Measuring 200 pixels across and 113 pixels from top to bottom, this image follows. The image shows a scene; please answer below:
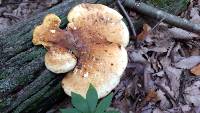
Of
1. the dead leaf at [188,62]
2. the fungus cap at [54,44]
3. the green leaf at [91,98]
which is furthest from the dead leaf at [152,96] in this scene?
the green leaf at [91,98]

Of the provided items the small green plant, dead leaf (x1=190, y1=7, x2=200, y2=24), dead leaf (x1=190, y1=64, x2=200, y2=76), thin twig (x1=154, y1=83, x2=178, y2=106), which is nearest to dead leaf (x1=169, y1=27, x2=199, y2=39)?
dead leaf (x1=190, y1=7, x2=200, y2=24)

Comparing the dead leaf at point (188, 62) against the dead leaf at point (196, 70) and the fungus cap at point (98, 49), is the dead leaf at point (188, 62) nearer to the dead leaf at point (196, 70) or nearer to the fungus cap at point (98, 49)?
the dead leaf at point (196, 70)

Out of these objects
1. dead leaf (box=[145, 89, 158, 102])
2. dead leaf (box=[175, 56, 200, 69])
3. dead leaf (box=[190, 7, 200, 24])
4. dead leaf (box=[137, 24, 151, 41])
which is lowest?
dead leaf (box=[145, 89, 158, 102])

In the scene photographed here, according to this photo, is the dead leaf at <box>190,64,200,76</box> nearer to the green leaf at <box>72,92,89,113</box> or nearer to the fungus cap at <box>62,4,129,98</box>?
the fungus cap at <box>62,4,129,98</box>

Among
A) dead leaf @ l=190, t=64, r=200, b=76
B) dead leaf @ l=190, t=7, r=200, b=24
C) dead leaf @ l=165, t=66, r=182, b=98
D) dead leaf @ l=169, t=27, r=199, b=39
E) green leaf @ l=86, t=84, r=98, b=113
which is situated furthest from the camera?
dead leaf @ l=190, t=7, r=200, b=24

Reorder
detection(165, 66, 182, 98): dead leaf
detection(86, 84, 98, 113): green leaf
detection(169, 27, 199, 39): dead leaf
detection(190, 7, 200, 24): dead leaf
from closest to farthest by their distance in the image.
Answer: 1. detection(86, 84, 98, 113): green leaf
2. detection(165, 66, 182, 98): dead leaf
3. detection(169, 27, 199, 39): dead leaf
4. detection(190, 7, 200, 24): dead leaf

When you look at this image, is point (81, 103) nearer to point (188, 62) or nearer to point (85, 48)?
point (85, 48)

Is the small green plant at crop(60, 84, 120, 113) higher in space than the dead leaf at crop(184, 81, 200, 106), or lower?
higher

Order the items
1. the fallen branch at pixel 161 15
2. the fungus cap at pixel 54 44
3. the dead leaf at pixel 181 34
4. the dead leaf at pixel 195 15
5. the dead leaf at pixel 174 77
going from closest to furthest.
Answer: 1. the fungus cap at pixel 54 44
2. the dead leaf at pixel 174 77
3. the fallen branch at pixel 161 15
4. the dead leaf at pixel 181 34
5. the dead leaf at pixel 195 15
